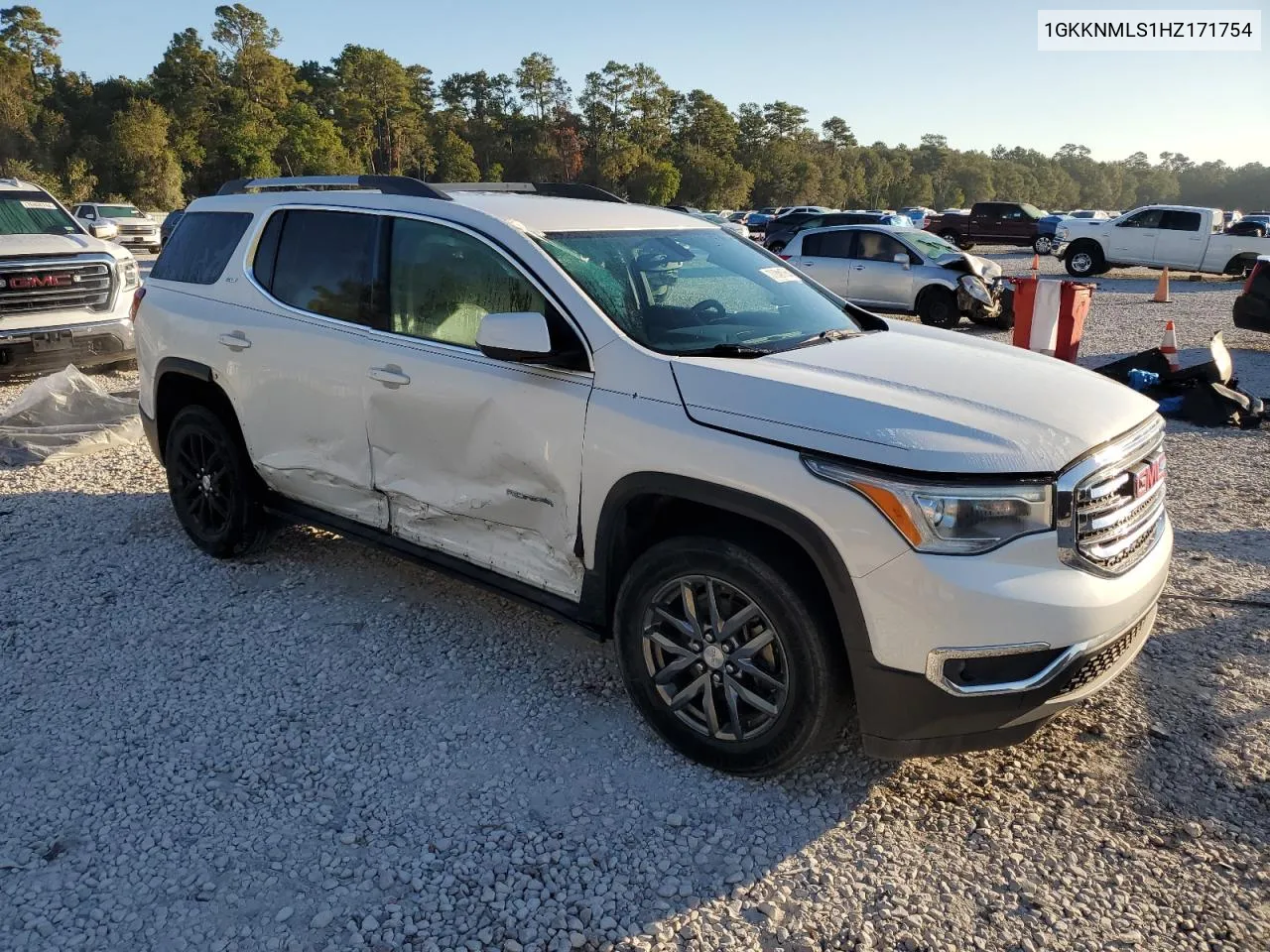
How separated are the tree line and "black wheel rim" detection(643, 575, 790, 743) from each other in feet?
205

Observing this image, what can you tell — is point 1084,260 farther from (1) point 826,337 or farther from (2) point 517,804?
(2) point 517,804

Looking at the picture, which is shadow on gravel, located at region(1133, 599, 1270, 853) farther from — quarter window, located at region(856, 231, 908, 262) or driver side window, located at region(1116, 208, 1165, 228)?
driver side window, located at region(1116, 208, 1165, 228)

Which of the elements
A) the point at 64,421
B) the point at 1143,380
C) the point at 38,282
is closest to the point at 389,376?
the point at 64,421

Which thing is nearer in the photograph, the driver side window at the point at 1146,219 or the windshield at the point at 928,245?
the windshield at the point at 928,245

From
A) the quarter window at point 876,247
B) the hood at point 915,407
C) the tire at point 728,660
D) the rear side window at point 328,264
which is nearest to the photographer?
the hood at point 915,407

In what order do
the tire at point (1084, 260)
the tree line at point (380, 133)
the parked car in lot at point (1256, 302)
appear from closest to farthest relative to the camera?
the parked car in lot at point (1256, 302) < the tire at point (1084, 260) < the tree line at point (380, 133)

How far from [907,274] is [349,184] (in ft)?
37.8

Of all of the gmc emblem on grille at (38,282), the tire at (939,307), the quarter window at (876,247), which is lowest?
the tire at (939,307)

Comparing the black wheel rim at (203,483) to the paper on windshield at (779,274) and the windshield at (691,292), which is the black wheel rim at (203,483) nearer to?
the windshield at (691,292)

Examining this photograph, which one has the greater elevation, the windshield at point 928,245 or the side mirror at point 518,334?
the windshield at point 928,245

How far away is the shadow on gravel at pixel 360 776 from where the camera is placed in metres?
2.65

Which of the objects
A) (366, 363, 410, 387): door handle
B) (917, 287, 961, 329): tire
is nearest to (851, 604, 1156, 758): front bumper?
(366, 363, 410, 387): door handle

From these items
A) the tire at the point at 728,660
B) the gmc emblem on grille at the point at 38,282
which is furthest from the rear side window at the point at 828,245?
the tire at the point at 728,660

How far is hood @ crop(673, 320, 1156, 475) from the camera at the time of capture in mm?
2660
